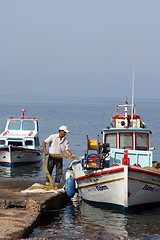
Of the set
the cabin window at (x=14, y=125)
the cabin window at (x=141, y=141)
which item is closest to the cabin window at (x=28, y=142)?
the cabin window at (x=14, y=125)

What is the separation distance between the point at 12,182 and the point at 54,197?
331 cm

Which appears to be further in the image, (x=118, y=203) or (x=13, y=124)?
(x=13, y=124)

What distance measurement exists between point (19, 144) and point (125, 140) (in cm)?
1350

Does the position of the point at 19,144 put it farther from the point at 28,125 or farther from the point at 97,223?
the point at 97,223

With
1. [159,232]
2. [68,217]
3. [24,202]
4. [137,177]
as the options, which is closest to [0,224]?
[24,202]

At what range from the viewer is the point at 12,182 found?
49.0ft

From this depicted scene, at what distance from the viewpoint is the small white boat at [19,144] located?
88.3ft

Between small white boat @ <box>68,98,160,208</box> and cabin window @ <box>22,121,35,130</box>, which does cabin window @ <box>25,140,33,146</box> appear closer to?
cabin window @ <box>22,121,35,130</box>

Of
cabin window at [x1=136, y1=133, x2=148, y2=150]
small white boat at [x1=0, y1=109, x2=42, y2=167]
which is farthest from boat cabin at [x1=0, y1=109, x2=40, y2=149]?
cabin window at [x1=136, y1=133, x2=148, y2=150]

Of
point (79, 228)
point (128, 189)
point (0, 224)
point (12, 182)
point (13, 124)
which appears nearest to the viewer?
point (0, 224)

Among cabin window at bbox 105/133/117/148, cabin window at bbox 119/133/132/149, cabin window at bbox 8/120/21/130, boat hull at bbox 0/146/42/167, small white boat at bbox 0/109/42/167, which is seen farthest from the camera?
cabin window at bbox 8/120/21/130

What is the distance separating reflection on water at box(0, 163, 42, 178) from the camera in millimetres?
23955

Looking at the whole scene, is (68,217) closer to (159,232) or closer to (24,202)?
(24,202)

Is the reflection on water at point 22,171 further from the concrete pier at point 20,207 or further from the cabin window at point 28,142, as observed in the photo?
the concrete pier at point 20,207
